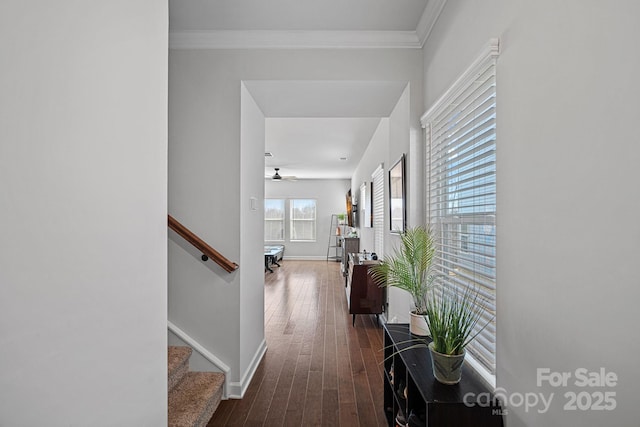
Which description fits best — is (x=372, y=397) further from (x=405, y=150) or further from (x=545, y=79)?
(x=545, y=79)

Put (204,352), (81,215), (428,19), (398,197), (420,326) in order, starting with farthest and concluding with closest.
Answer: (398,197) → (204,352) → (428,19) → (420,326) → (81,215)

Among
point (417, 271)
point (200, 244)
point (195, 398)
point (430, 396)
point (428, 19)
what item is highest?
point (428, 19)

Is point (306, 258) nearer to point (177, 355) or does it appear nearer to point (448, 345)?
point (177, 355)

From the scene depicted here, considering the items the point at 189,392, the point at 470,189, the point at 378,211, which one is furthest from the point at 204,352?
the point at 378,211

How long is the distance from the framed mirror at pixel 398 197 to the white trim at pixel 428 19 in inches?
34.6

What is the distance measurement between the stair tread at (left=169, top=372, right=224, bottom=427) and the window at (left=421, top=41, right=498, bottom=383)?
163 centimetres

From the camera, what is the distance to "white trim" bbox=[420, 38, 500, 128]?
1.52 metres

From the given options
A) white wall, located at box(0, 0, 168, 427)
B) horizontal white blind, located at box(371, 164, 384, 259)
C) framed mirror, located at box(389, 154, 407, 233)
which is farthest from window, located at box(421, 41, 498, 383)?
horizontal white blind, located at box(371, 164, 384, 259)

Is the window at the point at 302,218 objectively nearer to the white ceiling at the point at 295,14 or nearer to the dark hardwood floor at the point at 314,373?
the dark hardwood floor at the point at 314,373

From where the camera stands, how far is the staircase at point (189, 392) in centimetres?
213

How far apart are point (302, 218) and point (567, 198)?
10.8 metres

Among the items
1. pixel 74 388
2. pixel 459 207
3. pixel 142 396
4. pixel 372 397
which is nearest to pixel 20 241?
Answer: pixel 74 388

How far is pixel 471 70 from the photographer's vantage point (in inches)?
68.4

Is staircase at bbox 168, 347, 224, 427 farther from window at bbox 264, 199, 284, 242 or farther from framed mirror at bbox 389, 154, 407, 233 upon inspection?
window at bbox 264, 199, 284, 242
